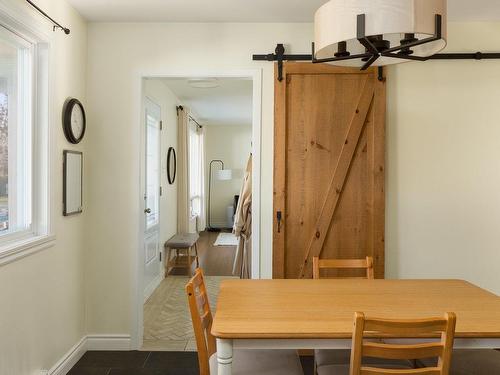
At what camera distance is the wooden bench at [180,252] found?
5.66 m

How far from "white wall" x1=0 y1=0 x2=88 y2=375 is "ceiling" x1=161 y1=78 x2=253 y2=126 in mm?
1316

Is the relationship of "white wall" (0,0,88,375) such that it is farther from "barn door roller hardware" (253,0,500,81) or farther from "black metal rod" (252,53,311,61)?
"barn door roller hardware" (253,0,500,81)

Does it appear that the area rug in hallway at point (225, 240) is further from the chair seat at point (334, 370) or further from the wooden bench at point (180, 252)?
the chair seat at point (334, 370)

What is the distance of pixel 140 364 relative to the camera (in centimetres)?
312

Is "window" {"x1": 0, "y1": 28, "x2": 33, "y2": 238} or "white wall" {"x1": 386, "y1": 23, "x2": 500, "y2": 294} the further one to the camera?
"white wall" {"x1": 386, "y1": 23, "x2": 500, "y2": 294}

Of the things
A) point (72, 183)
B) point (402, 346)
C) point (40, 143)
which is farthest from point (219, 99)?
point (402, 346)

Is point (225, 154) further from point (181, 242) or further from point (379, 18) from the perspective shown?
point (379, 18)

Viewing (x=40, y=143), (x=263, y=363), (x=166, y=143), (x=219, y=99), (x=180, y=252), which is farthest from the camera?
(x=219, y=99)

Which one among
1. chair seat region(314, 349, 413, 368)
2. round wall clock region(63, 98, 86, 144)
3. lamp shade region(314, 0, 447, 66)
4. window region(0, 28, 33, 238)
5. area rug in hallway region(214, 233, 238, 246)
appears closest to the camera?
lamp shade region(314, 0, 447, 66)

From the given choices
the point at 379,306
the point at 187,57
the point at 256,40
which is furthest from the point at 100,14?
the point at 379,306

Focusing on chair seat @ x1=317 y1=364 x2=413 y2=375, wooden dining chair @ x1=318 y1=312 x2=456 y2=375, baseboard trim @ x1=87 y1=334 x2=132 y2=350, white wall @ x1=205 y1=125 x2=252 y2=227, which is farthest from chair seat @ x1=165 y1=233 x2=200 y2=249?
white wall @ x1=205 y1=125 x2=252 y2=227

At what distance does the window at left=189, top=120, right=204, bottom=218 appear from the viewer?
29.2 feet

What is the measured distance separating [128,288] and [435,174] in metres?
2.55

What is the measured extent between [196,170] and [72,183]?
6295 mm
